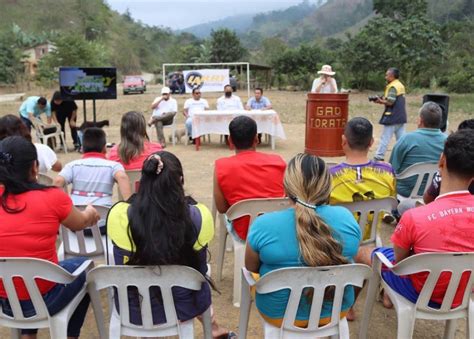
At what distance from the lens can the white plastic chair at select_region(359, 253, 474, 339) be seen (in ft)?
6.93

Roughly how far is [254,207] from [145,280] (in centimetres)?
111

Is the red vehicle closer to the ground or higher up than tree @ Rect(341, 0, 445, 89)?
closer to the ground

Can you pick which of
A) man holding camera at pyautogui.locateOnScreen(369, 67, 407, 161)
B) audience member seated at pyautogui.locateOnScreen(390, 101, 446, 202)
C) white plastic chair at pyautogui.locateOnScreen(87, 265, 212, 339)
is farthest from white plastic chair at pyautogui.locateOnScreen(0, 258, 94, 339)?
man holding camera at pyautogui.locateOnScreen(369, 67, 407, 161)

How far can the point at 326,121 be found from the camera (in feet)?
25.6

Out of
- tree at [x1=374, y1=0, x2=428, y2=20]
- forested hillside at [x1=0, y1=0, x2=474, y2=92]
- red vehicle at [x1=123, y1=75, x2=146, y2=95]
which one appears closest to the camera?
forested hillside at [x1=0, y1=0, x2=474, y2=92]

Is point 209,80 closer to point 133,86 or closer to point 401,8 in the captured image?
point 133,86

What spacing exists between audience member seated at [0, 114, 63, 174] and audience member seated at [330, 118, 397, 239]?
2395 millimetres

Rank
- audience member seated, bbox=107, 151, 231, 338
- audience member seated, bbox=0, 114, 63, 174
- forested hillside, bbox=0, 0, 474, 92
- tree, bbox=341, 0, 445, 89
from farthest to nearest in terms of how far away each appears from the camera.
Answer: forested hillside, bbox=0, 0, 474, 92 < tree, bbox=341, 0, 445, 89 < audience member seated, bbox=0, 114, 63, 174 < audience member seated, bbox=107, 151, 231, 338

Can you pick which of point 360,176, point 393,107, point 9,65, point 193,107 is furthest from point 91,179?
point 9,65

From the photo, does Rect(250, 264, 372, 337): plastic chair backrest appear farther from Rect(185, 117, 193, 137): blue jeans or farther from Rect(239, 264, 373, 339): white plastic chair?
Rect(185, 117, 193, 137): blue jeans

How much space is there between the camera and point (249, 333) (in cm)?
297

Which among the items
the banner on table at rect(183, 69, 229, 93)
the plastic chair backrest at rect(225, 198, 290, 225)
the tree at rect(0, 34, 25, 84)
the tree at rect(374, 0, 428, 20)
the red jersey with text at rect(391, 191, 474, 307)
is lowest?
the plastic chair backrest at rect(225, 198, 290, 225)

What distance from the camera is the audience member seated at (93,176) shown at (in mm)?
3260

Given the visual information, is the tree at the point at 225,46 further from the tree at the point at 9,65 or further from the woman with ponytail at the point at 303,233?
the woman with ponytail at the point at 303,233
